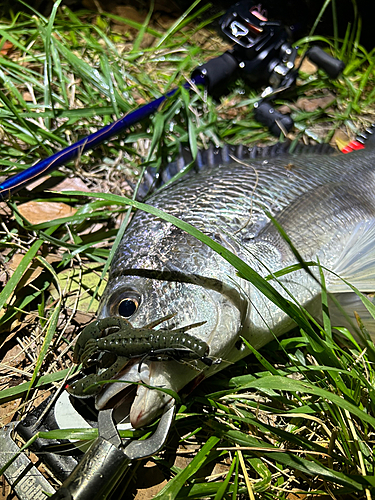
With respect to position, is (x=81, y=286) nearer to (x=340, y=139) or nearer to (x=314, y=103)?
(x=340, y=139)

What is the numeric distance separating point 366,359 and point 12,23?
147 inches

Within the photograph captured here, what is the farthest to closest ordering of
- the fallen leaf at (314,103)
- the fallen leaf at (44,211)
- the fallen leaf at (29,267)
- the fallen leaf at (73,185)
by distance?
the fallen leaf at (314,103), the fallen leaf at (73,185), the fallen leaf at (44,211), the fallen leaf at (29,267)

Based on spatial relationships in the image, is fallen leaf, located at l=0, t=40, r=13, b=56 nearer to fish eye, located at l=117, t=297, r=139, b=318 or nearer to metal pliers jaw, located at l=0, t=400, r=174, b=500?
fish eye, located at l=117, t=297, r=139, b=318

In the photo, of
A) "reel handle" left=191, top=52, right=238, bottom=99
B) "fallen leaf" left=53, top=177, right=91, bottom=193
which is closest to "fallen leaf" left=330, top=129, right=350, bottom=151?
"reel handle" left=191, top=52, right=238, bottom=99

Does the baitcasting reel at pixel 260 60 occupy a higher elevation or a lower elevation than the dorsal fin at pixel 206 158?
higher

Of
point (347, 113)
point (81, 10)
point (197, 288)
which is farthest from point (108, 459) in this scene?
point (81, 10)

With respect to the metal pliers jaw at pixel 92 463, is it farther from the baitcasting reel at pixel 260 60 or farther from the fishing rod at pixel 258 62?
the baitcasting reel at pixel 260 60

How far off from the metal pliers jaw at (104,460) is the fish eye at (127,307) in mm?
361

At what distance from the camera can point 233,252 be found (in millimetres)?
1830

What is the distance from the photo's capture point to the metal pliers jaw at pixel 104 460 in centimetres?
132

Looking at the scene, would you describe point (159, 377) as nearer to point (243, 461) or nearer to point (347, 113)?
point (243, 461)

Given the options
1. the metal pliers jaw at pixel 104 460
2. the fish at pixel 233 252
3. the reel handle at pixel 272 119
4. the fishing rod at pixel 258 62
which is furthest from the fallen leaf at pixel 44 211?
the reel handle at pixel 272 119

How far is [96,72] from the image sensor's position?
3.14 metres

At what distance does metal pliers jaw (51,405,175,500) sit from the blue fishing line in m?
1.40
